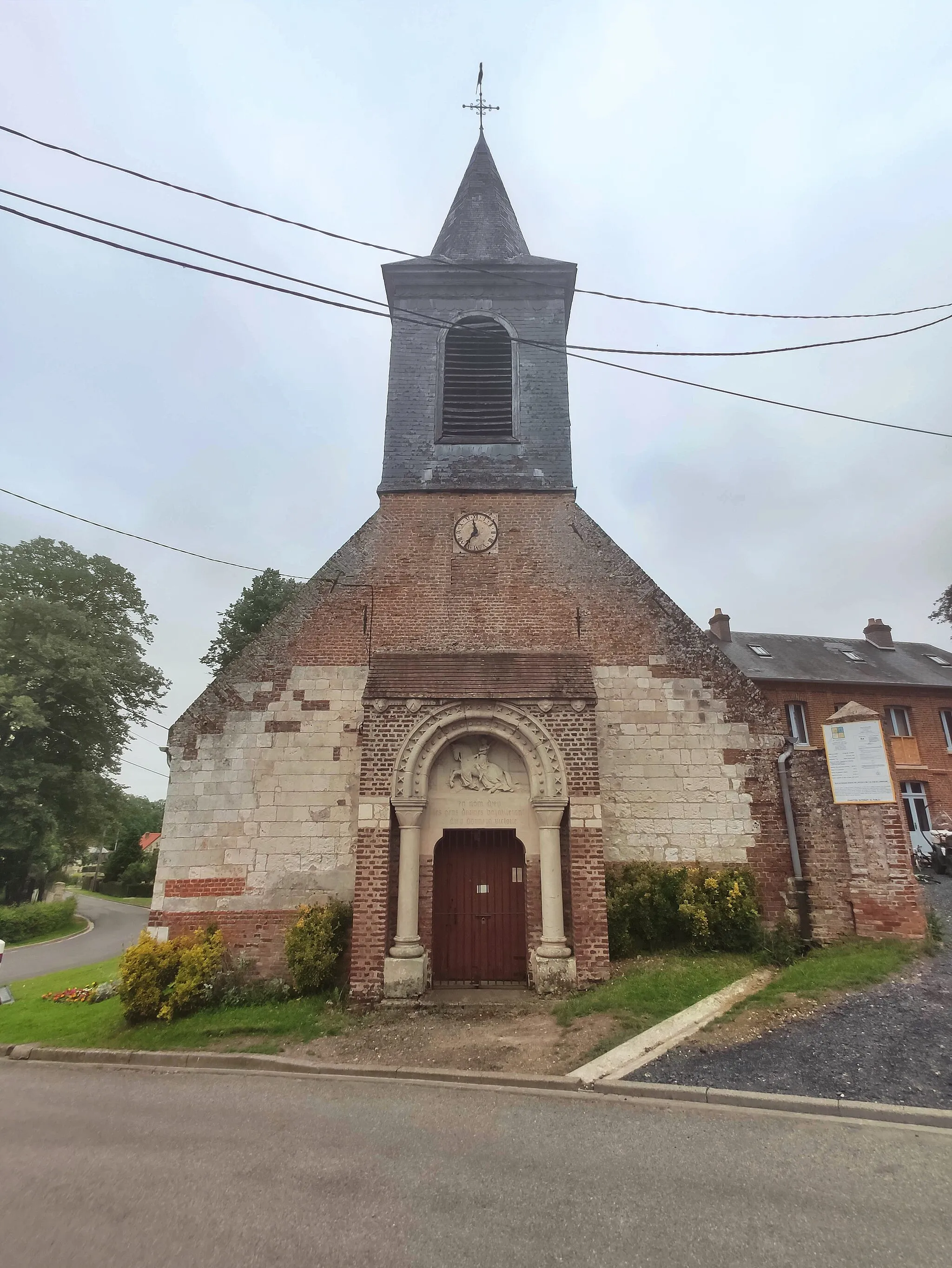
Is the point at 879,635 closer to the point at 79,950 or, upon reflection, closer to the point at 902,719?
the point at 902,719

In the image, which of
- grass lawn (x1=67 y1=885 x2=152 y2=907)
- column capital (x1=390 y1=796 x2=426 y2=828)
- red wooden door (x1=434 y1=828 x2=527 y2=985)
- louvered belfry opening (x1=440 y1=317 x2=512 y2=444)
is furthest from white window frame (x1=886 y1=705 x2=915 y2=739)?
grass lawn (x1=67 y1=885 x2=152 y2=907)

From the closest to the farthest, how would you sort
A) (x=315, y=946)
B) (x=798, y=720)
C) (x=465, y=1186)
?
(x=465, y=1186)
(x=315, y=946)
(x=798, y=720)

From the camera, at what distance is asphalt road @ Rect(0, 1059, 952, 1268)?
359 cm

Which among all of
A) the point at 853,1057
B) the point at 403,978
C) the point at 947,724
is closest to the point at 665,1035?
the point at 853,1057

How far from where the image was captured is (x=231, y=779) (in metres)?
9.89

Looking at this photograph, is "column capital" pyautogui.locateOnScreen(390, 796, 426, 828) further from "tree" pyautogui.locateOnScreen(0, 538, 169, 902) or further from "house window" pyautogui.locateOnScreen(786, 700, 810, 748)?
"house window" pyautogui.locateOnScreen(786, 700, 810, 748)

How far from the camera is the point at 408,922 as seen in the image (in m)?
8.77

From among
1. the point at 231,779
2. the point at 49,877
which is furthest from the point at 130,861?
the point at 231,779

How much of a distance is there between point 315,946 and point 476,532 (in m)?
7.06

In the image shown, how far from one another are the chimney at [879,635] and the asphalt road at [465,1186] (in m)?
30.3

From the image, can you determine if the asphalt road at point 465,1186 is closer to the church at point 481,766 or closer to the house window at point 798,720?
the church at point 481,766

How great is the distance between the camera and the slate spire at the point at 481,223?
14547mm

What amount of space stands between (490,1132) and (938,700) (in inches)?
1116

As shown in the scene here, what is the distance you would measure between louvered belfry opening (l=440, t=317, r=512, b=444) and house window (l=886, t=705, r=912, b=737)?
72.4 ft
